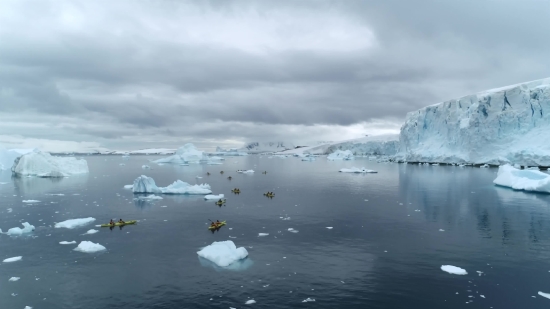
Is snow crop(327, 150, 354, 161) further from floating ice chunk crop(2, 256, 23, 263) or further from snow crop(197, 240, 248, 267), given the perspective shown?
floating ice chunk crop(2, 256, 23, 263)

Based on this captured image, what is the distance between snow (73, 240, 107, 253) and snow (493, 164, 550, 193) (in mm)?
38622

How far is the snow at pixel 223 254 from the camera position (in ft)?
50.6

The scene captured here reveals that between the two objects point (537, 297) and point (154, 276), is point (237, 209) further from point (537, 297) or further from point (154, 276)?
point (537, 297)

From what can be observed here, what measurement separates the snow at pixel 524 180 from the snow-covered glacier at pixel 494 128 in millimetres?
27660

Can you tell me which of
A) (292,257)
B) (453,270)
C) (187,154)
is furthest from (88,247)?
(187,154)

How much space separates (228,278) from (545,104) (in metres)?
74.4

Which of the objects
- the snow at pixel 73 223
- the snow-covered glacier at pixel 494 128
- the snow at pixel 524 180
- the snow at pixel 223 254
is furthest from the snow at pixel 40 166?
the snow-covered glacier at pixel 494 128

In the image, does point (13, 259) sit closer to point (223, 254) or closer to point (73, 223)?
point (73, 223)

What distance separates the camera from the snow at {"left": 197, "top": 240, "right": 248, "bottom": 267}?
50.6 feet

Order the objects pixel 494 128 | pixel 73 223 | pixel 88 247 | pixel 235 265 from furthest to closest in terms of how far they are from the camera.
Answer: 1. pixel 494 128
2. pixel 73 223
3. pixel 88 247
4. pixel 235 265

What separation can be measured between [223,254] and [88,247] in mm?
6779

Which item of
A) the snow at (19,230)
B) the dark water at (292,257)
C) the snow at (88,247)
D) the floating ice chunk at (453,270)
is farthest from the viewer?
the snow at (19,230)

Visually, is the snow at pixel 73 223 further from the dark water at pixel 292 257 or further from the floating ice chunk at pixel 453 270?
the floating ice chunk at pixel 453 270

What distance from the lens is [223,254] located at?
15727 mm
